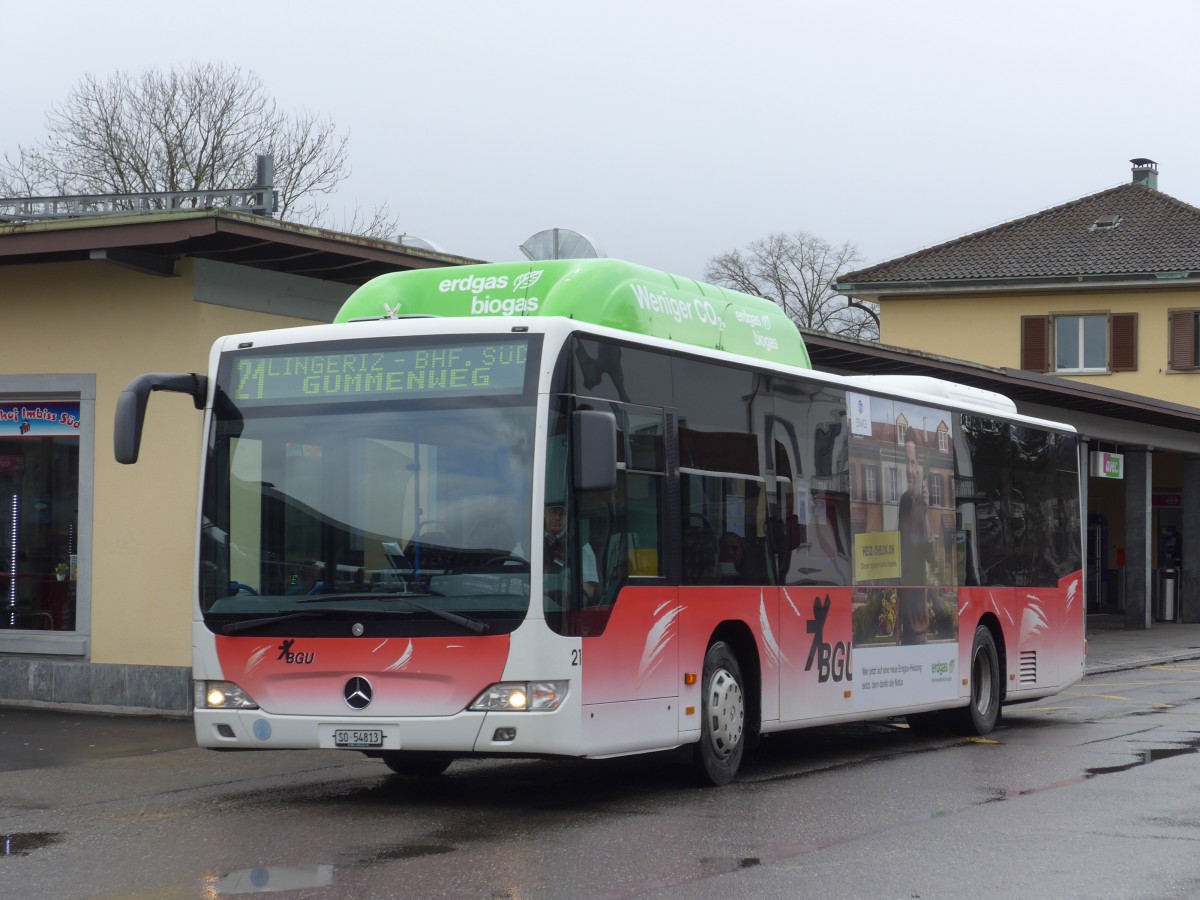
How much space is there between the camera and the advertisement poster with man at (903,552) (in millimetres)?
13234

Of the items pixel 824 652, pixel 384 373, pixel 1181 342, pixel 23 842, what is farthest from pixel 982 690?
pixel 1181 342

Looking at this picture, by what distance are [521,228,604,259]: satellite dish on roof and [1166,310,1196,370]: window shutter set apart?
1344 inches

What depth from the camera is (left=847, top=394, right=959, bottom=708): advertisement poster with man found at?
13234 mm

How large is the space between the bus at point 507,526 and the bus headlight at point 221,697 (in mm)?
12

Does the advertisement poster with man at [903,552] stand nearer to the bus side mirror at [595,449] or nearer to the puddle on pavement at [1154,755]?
the puddle on pavement at [1154,755]

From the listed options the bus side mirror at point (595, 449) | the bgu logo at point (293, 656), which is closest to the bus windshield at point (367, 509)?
the bgu logo at point (293, 656)

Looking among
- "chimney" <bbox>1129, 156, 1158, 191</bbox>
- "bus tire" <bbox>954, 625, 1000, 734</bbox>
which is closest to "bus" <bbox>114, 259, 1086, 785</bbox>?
→ "bus tire" <bbox>954, 625, 1000, 734</bbox>

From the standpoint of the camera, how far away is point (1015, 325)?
45.8 m

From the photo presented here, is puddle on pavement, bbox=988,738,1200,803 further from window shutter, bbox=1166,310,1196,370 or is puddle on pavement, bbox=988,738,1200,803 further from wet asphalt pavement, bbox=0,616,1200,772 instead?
window shutter, bbox=1166,310,1196,370

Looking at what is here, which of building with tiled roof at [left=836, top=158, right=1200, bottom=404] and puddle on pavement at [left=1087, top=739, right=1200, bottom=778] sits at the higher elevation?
building with tiled roof at [left=836, top=158, right=1200, bottom=404]

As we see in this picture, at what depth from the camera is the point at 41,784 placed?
11.4 m

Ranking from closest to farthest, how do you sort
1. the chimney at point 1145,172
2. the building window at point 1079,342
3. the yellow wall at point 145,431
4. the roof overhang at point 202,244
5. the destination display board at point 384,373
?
the destination display board at point 384,373 < the roof overhang at point 202,244 < the yellow wall at point 145,431 < the building window at point 1079,342 < the chimney at point 1145,172

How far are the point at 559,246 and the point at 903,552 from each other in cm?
376

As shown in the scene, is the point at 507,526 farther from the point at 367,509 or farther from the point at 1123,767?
the point at 1123,767
